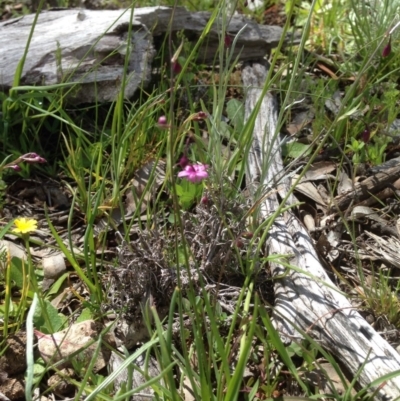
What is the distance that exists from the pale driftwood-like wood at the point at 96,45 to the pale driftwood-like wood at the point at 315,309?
0.72 m

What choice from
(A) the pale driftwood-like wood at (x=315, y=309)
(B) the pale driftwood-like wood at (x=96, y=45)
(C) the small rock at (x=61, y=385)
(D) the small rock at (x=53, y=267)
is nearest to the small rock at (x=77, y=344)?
(C) the small rock at (x=61, y=385)

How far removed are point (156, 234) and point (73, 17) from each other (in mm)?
1323

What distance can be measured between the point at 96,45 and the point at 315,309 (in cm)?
139

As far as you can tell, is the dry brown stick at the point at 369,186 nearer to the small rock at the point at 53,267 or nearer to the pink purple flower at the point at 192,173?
the pink purple flower at the point at 192,173

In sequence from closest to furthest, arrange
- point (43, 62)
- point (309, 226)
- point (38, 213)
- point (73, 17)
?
point (309, 226) < point (38, 213) < point (43, 62) < point (73, 17)

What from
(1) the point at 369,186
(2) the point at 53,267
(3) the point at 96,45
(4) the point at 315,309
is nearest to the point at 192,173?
(4) the point at 315,309

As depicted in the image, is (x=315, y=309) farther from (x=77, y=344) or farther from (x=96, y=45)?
(x=96, y=45)

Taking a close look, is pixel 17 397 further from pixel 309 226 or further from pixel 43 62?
pixel 43 62

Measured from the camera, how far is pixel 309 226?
6.79ft

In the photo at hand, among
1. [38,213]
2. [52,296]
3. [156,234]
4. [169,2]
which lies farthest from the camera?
[169,2]

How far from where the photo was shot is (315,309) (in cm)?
168

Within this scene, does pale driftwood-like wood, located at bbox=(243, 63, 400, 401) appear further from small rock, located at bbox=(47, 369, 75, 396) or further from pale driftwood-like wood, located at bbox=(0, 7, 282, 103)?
pale driftwood-like wood, located at bbox=(0, 7, 282, 103)

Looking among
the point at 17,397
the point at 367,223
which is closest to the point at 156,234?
the point at 17,397

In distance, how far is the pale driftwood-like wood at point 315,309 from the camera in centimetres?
153
